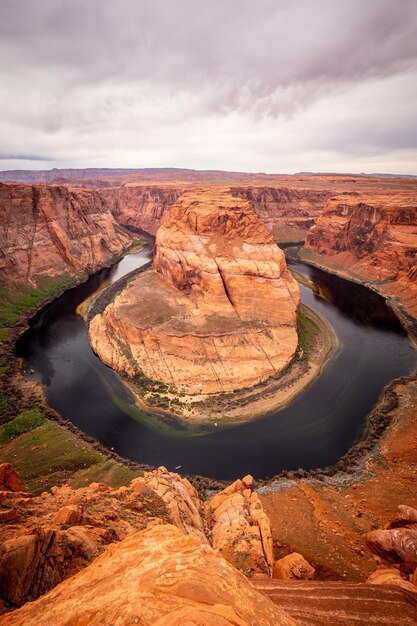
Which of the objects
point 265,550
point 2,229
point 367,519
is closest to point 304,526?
point 367,519

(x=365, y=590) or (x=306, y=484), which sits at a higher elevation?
(x=365, y=590)

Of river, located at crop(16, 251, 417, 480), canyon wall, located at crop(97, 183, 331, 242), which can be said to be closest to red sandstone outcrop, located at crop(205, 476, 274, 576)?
river, located at crop(16, 251, 417, 480)

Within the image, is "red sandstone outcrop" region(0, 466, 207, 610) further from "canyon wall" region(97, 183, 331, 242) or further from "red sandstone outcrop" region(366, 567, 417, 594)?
"canyon wall" region(97, 183, 331, 242)

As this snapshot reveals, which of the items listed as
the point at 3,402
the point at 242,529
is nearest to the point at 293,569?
the point at 242,529

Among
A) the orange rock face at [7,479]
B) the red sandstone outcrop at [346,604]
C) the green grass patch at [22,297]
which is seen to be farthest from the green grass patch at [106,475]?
the green grass patch at [22,297]

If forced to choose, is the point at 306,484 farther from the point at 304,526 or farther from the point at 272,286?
the point at 272,286

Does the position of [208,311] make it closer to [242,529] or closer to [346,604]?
[242,529]
